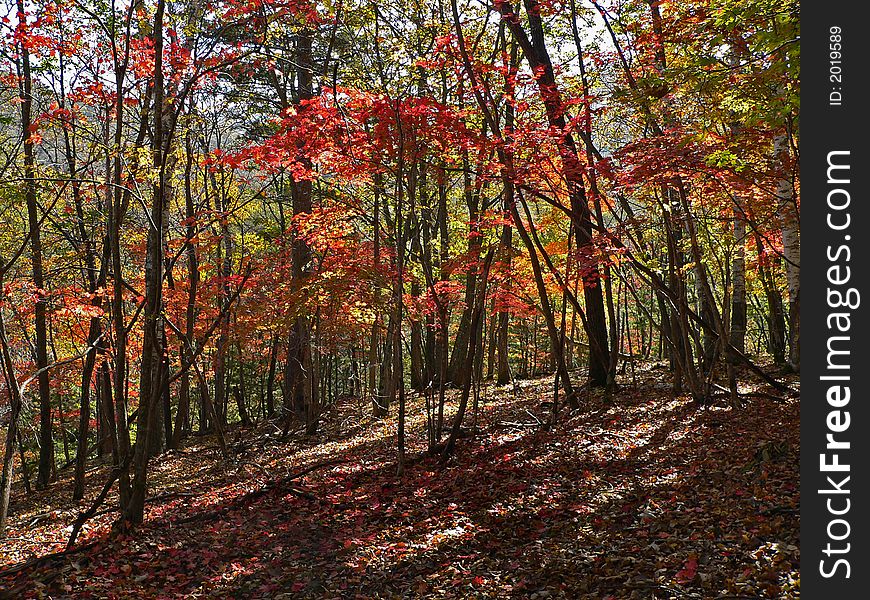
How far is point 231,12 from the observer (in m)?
8.31

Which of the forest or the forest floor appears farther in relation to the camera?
the forest

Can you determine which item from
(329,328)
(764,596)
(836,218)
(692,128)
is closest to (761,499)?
(764,596)

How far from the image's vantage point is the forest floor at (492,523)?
211 inches

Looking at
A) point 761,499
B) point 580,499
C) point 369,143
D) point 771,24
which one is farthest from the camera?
point 369,143

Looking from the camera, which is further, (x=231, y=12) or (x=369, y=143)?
(x=369, y=143)

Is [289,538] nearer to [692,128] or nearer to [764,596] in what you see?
[764,596]

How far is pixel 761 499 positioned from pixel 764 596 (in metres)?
1.81

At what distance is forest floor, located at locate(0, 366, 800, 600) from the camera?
537 cm

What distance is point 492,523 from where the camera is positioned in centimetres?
726

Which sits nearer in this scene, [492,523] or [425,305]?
[492,523]

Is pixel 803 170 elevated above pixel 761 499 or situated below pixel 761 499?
above

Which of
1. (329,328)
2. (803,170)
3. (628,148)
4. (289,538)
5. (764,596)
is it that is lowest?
(289,538)

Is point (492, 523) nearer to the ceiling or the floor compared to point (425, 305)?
nearer to the floor

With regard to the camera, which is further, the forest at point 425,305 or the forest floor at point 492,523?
the forest at point 425,305
